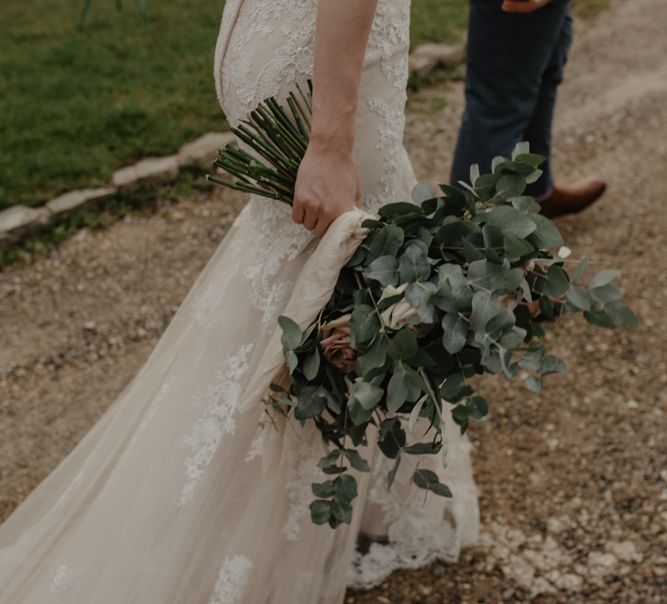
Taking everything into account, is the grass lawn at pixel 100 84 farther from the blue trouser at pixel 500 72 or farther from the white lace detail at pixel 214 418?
the white lace detail at pixel 214 418

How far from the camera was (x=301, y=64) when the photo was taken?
5.51 ft

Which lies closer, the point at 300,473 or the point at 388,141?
the point at 388,141

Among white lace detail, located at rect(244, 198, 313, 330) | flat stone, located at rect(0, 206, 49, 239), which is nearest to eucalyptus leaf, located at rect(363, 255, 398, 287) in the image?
white lace detail, located at rect(244, 198, 313, 330)

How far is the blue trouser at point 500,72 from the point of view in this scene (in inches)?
109

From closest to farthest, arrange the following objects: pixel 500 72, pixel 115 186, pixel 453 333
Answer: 1. pixel 453 333
2. pixel 500 72
3. pixel 115 186

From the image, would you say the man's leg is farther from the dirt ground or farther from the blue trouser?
the dirt ground

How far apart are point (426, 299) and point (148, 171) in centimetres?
285

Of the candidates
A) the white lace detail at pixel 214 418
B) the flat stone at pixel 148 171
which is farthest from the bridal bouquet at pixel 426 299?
the flat stone at pixel 148 171

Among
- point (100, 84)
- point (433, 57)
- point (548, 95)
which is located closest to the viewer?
point (548, 95)

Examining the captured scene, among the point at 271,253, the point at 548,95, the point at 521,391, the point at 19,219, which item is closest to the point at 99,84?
the point at 19,219

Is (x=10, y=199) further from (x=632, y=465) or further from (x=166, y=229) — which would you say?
(x=632, y=465)

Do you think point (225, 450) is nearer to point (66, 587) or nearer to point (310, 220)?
point (66, 587)

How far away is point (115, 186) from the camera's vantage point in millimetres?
3961

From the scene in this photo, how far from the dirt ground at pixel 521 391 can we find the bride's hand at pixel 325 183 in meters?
1.22
